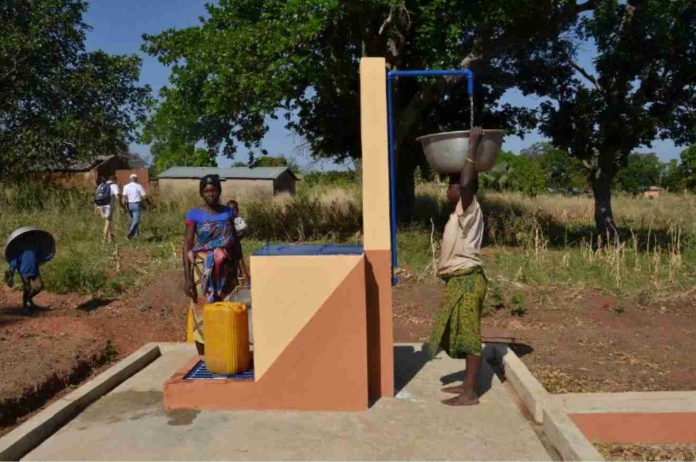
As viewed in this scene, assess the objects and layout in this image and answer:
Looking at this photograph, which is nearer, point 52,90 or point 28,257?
point 28,257

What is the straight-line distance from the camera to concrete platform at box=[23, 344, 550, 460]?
3.87 metres

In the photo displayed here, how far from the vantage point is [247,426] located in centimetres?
427

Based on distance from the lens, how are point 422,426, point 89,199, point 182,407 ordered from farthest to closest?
point 89,199 → point 182,407 → point 422,426

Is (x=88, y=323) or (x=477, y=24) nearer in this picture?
(x=88, y=323)

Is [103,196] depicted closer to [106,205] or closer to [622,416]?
[106,205]

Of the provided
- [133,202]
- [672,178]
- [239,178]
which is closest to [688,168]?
[672,178]

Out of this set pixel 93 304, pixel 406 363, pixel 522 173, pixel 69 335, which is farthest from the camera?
pixel 522 173

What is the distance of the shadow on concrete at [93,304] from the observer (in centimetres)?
847

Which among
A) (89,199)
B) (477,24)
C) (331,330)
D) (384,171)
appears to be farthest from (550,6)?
(89,199)

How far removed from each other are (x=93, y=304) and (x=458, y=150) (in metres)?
6.05

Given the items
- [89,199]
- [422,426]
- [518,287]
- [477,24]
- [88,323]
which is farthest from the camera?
[89,199]

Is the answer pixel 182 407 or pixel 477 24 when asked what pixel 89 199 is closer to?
pixel 477 24

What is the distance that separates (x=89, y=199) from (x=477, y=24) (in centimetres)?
1297

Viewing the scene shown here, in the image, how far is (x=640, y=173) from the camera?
57.1 meters
